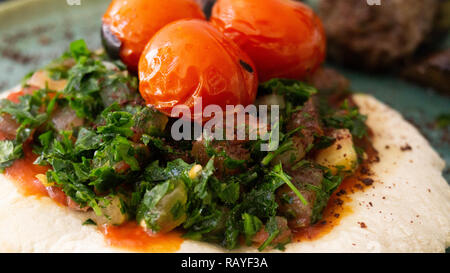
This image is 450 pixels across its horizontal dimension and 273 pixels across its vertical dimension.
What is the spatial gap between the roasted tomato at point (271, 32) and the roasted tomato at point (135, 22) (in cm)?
39

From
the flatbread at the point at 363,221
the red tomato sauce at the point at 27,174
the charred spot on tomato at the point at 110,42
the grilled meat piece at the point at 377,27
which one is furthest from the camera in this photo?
the grilled meat piece at the point at 377,27

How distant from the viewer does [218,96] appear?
135 inches

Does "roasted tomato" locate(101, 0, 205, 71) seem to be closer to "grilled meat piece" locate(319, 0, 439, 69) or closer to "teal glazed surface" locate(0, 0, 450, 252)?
"teal glazed surface" locate(0, 0, 450, 252)

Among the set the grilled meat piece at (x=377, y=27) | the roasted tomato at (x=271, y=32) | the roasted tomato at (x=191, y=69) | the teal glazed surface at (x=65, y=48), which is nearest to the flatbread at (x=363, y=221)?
the roasted tomato at (x=191, y=69)

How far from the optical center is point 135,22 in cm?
389

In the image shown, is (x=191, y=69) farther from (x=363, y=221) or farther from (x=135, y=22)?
(x=363, y=221)

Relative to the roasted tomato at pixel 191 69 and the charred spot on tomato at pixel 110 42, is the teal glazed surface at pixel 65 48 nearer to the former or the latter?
the charred spot on tomato at pixel 110 42

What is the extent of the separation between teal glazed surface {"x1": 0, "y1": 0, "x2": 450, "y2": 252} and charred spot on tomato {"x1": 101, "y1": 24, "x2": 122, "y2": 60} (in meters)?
2.67

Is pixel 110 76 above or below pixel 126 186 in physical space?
above

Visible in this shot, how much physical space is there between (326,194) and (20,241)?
90.3 inches

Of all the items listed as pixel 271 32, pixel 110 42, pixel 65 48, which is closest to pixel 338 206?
pixel 271 32

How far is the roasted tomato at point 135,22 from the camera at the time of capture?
12.8ft
